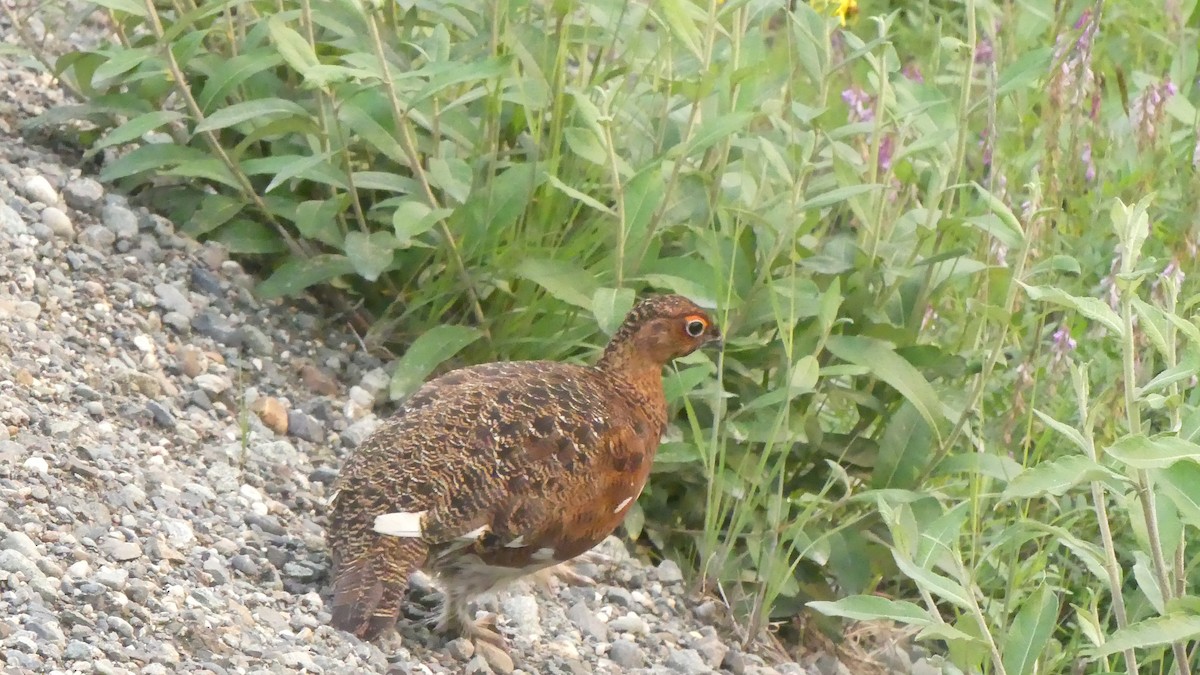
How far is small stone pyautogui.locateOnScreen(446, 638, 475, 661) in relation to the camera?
432cm

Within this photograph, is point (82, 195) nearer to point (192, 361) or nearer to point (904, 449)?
point (192, 361)

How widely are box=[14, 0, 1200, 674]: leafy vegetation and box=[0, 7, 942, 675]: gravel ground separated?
0.60 feet

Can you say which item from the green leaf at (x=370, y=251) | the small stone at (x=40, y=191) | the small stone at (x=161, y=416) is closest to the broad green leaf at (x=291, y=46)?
the green leaf at (x=370, y=251)

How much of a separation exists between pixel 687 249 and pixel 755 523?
92cm

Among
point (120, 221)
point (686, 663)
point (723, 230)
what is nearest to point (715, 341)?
point (723, 230)

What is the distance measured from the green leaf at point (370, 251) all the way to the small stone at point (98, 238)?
0.77 meters

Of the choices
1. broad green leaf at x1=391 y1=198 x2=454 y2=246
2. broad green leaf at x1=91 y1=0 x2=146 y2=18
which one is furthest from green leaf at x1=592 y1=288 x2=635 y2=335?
broad green leaf at x1=91 y1=0 x2=146 y2=18

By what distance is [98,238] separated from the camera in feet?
17.7

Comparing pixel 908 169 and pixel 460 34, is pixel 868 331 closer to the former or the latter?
pixel 908 169

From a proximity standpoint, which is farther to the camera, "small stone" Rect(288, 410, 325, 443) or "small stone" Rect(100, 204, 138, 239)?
"small stone" Rect(100, 204, 138, 239)

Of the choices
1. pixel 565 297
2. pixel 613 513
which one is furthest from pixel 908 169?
pixel 613 513

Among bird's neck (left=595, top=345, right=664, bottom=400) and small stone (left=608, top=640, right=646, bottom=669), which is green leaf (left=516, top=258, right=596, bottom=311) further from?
small stone (left=608, top=640, right=646, bottom=669)

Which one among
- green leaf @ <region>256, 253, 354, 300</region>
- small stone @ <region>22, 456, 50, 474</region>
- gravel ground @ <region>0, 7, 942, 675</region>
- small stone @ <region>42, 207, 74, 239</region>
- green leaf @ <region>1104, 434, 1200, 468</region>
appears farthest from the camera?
green leaf @ <region>256, 253, 354, 300</region>

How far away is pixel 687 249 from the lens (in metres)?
5.45
